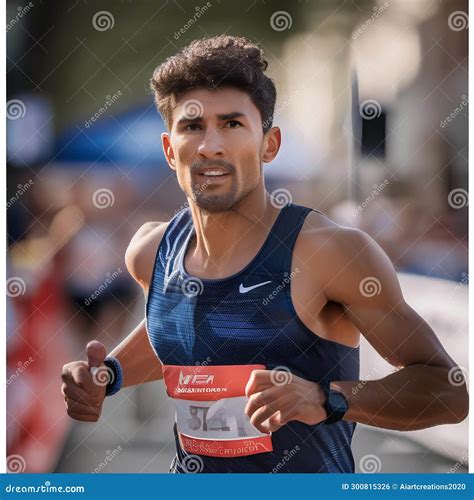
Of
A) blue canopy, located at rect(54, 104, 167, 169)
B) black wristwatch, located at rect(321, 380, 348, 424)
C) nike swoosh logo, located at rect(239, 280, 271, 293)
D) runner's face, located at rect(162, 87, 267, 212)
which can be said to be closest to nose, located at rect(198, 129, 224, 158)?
runner's face, located at rect(162, 87, 267, 212)

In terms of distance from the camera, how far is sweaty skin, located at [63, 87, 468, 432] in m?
3.73

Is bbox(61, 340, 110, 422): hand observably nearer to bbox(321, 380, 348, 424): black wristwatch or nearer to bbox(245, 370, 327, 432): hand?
bbox(245, 370, 327, 432): hand

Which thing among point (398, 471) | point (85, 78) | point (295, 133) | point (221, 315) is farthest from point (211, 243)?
point (398, 471)

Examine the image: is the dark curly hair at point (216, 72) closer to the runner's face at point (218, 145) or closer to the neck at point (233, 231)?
the runner's face at point (218, 145)

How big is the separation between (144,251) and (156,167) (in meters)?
0.46

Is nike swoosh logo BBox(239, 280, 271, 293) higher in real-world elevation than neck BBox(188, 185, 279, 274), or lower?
lower

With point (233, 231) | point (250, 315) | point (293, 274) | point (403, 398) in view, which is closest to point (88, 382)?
point (250, 315)

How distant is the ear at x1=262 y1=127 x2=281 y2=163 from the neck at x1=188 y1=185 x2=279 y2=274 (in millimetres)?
175

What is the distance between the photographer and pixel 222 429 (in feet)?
12.4

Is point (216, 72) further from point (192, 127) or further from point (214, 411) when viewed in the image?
point (214, 411)

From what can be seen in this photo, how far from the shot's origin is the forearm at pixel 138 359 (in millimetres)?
4055

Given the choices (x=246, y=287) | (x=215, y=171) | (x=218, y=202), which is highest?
(x=215, y=171)

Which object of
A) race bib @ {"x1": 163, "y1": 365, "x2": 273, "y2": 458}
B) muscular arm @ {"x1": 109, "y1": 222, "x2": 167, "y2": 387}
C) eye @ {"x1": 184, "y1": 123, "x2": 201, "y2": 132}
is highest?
eye @ {"x1": 184, "y1": 123, "x2": 201, "y2": 132}

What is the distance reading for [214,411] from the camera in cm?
381
